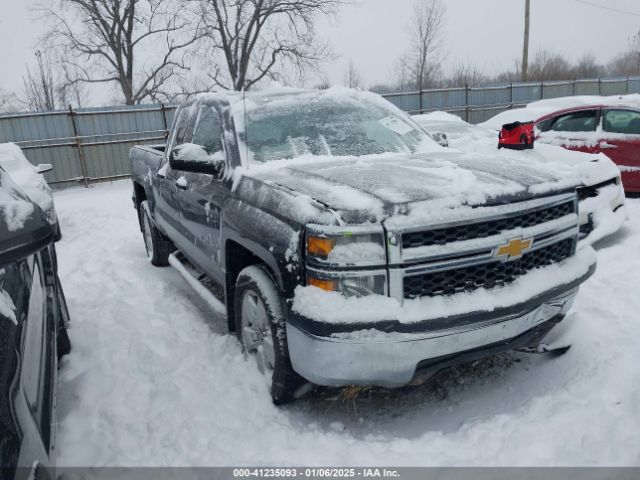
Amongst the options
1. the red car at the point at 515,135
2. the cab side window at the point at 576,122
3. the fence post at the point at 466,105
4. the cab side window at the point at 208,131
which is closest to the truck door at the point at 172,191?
the cab side window at the point at 208,131

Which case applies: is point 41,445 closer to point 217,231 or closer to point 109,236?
point 217,231

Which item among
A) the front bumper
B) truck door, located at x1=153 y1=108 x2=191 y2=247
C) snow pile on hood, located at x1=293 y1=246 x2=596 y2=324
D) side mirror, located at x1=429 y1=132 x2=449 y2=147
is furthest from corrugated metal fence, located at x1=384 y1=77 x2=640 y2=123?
the front bumper

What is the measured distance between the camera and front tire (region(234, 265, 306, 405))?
269cm

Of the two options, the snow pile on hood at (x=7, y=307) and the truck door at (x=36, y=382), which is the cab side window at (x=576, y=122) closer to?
the truck door at (x=36, y=382)

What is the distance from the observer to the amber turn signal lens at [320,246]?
229 centimetres

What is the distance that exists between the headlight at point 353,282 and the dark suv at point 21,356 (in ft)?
3.76

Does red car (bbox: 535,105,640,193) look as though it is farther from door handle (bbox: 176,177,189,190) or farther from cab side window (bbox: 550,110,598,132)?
door handle (bbox: 176,177,189,190)

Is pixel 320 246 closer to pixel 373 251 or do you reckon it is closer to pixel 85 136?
pixel 373 251

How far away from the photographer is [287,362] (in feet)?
8.82

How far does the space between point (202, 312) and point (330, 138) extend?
6.63ft

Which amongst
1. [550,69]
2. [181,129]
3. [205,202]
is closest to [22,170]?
[181,129]

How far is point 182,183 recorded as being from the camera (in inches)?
159

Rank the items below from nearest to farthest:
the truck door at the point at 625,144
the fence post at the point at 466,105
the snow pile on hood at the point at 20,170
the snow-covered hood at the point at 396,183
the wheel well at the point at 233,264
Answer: the snow-covered hood at the point at 396,183, the wheel well at the point at 233,264, the snow pile on hood at the point at 20,170, the truck door at the point at 625,144, the fence post at the point at 466,105

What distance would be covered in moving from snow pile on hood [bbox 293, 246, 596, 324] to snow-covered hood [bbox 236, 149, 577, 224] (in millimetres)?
388
